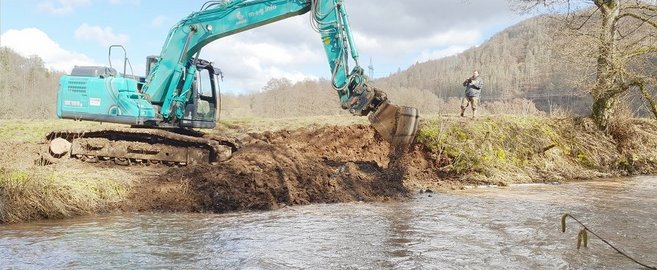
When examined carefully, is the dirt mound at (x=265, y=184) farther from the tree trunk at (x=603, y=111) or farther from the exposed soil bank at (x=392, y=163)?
the tree trunk at (x=603, y=111)

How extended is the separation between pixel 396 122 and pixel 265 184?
266 centimetres

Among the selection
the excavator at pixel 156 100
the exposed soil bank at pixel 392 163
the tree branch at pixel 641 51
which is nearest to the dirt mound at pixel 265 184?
the exposed soil bank at pixel 392 163

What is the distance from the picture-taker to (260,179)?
9.34 metres

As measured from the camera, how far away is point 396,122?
9.63m

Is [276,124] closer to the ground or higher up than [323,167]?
higher up

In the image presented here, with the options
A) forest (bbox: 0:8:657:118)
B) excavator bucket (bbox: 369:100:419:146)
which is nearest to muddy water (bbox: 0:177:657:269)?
excavator bucket (bbox: 369:100:419:146)

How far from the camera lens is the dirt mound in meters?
8.72

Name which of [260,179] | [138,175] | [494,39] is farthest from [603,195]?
[494,39]

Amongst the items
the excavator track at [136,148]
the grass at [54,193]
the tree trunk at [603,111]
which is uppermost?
the tree trunk at [603,111]

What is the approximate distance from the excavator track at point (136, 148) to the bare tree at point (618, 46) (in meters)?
11.2

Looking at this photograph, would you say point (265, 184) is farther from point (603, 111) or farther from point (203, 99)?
point (603, 111)

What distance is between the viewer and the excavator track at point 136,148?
11.3m

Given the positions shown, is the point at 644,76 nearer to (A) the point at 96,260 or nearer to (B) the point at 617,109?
(B) the point at 617,109

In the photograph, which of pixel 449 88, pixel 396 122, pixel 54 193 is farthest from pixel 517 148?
pixel 449 88
